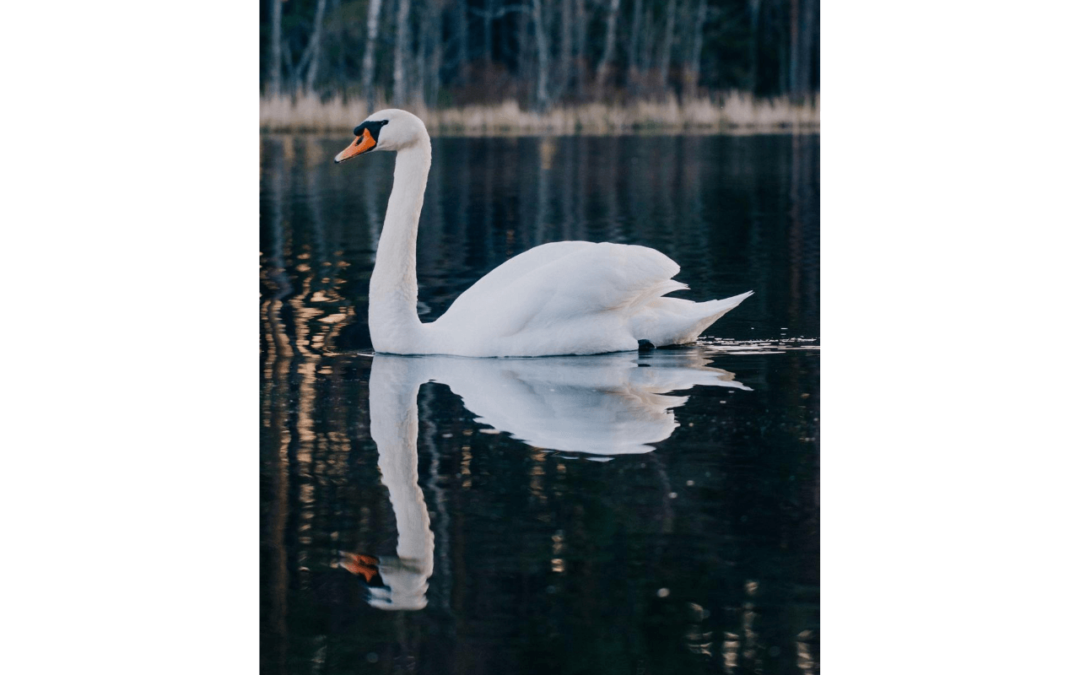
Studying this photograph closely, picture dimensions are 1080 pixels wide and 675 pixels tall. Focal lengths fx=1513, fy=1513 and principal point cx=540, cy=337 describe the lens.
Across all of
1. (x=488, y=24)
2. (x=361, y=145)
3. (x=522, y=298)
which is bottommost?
(x=522, y=298)

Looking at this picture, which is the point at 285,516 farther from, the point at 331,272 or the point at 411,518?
the point at 331,272

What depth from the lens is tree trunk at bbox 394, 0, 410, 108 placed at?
1008 cm

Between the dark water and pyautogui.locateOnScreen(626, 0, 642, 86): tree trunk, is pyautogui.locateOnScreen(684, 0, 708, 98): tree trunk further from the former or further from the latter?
the dark water

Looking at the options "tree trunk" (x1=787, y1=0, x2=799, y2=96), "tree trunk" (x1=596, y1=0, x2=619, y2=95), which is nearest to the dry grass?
"tree trunk" (x1=596, y1=0, x2=619, y2=95)

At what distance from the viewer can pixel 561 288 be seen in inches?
288

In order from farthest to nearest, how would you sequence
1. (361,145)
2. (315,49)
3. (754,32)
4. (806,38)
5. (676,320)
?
1. (315,49)
2. (754,32)
3. (806,38)
4. (676,320)
5. (361,145)

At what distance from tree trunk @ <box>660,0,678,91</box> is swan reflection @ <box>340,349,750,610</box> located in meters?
2.96

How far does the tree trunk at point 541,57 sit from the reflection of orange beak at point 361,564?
4.88 m

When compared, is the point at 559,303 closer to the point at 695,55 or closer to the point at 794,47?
the point at 794,47

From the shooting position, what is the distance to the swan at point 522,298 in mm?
7336

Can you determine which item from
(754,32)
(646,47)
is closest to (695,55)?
(646,47)

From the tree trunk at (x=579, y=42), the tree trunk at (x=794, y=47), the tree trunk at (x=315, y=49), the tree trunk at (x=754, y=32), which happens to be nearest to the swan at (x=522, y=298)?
the tree trunk at (x=794, y=47)

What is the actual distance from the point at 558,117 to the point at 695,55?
1.02 meters

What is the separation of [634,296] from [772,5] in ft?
7.06
